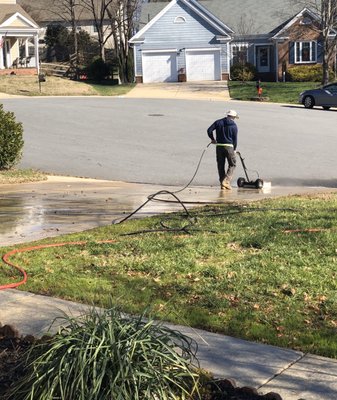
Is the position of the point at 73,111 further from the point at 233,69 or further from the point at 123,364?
the point at 123,364

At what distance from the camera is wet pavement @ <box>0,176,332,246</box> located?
10.5m

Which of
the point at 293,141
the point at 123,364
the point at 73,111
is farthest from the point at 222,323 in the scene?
the point at 73,111

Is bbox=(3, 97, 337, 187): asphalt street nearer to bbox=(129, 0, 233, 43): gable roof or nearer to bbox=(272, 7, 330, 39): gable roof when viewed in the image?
bbox=(272, 7, 330, 39): gable roof

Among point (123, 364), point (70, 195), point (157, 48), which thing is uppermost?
point (157, 48)

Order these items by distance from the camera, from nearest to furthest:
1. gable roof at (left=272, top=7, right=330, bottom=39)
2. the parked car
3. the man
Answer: the man → the parked car → gable roof at (left=272, top=7, right=330, bottom=39)

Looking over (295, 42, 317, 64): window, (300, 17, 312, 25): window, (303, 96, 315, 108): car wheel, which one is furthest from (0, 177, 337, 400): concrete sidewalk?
(295, 42, 317, 64): window

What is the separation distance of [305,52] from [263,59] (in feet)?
11.4

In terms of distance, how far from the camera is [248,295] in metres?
6.22

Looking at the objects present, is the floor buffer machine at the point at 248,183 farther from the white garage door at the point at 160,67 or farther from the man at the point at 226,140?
the white garage door at the point at 160,67

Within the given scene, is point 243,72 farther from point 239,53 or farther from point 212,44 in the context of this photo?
point 212,44

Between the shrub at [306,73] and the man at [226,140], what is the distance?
118 feet

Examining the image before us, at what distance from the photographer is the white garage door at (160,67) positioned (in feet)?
173

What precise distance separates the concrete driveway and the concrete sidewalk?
25617 mm

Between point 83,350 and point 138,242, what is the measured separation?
196 inches
